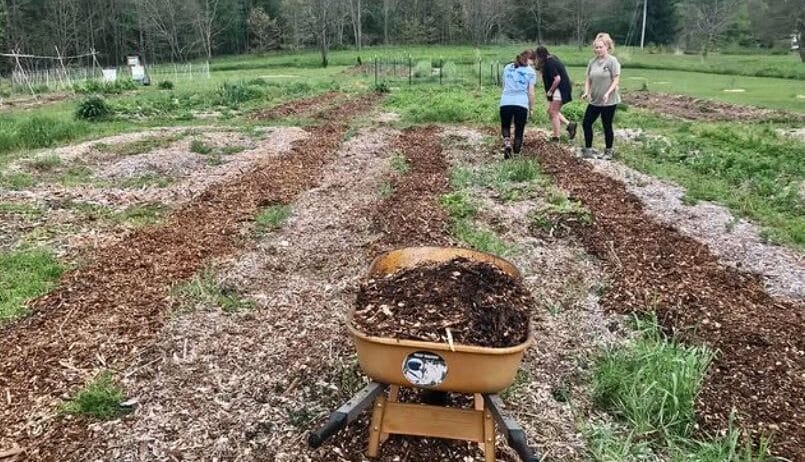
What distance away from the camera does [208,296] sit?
4.99 m

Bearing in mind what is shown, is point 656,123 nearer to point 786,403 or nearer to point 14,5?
point 786,403

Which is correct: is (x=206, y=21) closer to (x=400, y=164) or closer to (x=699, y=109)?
(x=699, y=109)

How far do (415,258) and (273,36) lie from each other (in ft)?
236

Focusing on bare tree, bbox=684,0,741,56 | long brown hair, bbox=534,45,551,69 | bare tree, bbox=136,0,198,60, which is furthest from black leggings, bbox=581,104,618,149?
bare tree, bbox=136,0,198,60

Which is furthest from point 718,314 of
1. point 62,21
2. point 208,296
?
point 62,21

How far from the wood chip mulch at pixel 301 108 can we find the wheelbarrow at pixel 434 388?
15449 mm

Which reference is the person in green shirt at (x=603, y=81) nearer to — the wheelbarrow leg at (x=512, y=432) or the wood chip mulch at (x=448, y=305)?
the wood chip mulch at (x=448, y=305)

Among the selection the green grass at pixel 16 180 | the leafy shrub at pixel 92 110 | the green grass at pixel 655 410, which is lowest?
the green grass at pixel 655 410

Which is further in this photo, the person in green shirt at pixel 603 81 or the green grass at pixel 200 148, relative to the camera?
the green grass at pixel 200 148

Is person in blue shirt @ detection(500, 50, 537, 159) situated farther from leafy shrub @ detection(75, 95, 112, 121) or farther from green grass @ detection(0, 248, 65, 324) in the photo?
leafy shrub @ detection(75, 95, 112, 121)

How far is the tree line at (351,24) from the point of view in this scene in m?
59.4

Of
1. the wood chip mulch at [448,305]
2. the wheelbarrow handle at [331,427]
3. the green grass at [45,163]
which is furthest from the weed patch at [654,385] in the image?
the green grass at [45,163]

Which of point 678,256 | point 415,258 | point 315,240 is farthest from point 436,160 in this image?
point 415,258

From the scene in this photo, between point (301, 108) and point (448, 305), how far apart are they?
1734cm
